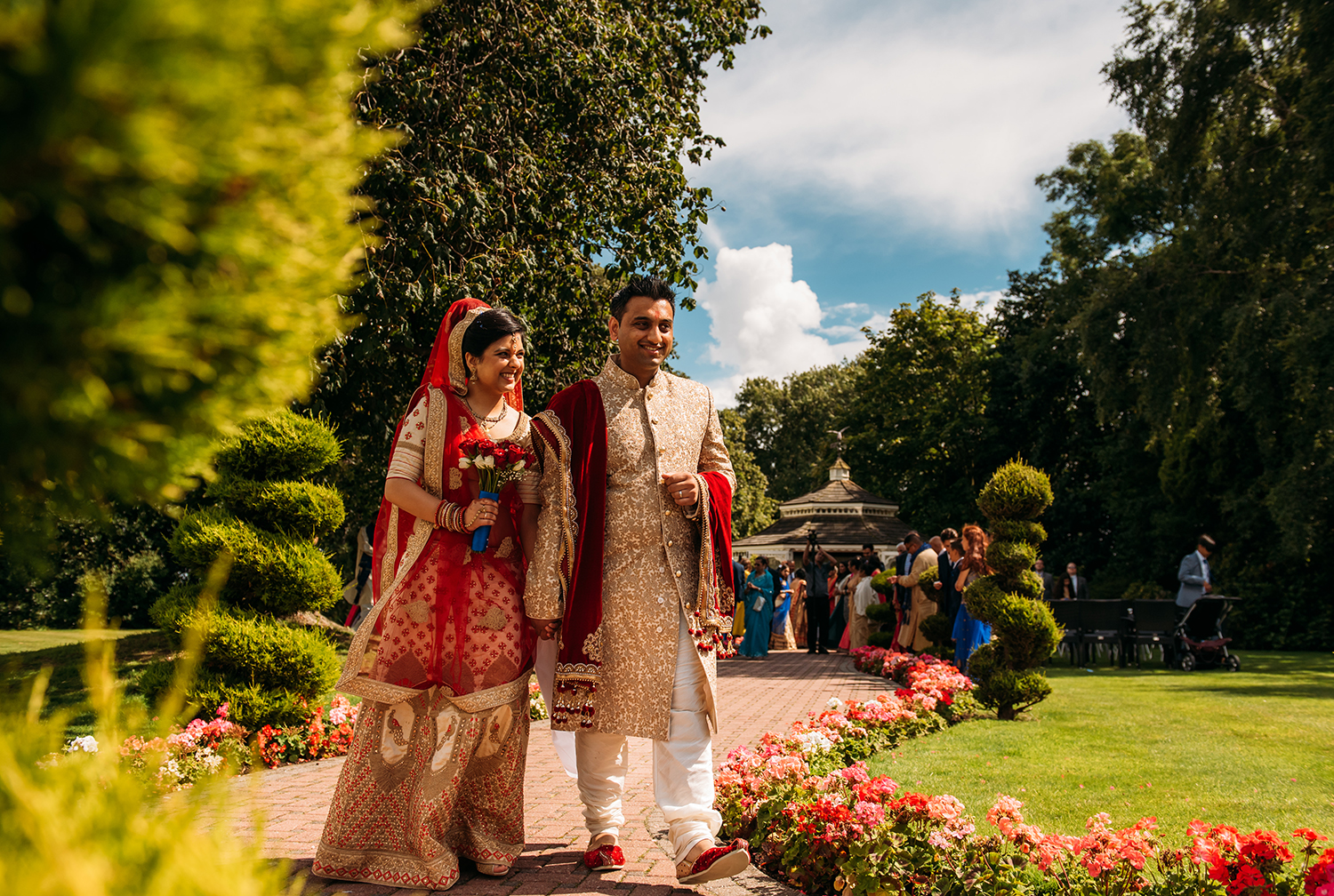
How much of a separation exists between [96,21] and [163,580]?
1203 inches

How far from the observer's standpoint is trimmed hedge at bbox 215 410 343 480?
6.72 meters

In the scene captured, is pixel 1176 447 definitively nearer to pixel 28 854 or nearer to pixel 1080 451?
pixel 1080 451

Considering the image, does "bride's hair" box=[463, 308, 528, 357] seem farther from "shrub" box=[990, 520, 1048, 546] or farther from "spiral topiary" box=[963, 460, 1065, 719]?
"shrub" box=[990, 520, 1048, 546]

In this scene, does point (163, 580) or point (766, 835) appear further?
point (163, 580)

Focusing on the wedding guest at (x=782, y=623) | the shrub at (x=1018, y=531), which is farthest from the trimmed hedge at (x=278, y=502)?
the wedding guest at (x=782, y=623)

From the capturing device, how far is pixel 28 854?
101 centimetres

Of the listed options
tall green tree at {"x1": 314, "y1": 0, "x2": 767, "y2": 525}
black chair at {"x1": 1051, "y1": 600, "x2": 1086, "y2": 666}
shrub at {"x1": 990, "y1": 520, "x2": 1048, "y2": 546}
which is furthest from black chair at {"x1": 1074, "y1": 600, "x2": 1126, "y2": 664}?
tall green tree at {"x1": 314, "y1": 0, "x2": 767, "y2": 525}

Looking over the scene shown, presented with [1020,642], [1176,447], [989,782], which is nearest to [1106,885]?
[989,782]

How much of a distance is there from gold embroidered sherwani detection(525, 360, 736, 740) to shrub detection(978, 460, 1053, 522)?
19.9 feet

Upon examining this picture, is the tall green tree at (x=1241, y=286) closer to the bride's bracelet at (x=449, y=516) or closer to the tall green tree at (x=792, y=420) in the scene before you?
the bride's bracelet at (x=449, y=516)

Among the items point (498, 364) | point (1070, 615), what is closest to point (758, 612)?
point (1070, 615)

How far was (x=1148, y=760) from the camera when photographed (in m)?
6.60

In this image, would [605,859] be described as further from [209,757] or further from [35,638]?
[35,638]

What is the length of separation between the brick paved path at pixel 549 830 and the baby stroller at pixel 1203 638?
901cm
